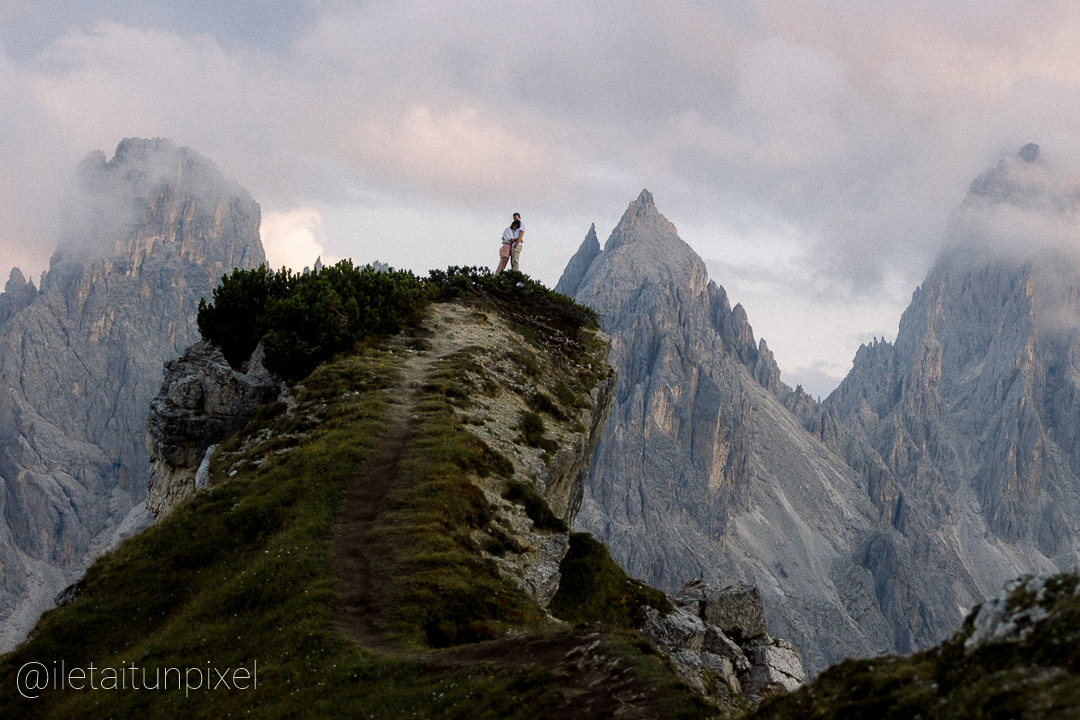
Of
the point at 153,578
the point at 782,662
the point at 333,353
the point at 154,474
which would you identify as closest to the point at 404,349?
the point at 333,353

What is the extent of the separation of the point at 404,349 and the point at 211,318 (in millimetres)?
13237

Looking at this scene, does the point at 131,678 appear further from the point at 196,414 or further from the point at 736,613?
the point at 736,613

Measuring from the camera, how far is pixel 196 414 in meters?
41.3

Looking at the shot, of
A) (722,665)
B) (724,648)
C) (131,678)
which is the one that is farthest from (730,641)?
(131,678)

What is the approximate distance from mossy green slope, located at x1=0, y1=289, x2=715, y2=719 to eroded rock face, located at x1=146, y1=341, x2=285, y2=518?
760 centimetres

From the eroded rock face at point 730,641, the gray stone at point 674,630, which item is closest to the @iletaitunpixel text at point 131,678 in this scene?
the eroded rock face at point 730,641

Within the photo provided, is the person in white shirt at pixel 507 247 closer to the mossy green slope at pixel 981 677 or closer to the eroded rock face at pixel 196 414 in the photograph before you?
the eroded rock face at pixel 196 414

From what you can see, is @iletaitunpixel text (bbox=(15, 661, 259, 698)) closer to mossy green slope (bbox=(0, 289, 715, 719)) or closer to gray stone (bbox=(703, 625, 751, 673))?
mossy green slope (bbox=(0, 289, 715, 719))

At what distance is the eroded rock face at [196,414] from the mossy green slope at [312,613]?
7.60 m

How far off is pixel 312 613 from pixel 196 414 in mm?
23158

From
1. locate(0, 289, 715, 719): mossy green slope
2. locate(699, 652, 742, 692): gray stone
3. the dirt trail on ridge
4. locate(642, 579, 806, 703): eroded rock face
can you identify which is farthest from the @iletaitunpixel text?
locate(699, 652, 742, 692): gray stone

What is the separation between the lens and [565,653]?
17.9 meters

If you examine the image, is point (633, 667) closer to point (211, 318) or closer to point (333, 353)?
point (333, 353)

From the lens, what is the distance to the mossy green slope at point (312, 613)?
17406mm
